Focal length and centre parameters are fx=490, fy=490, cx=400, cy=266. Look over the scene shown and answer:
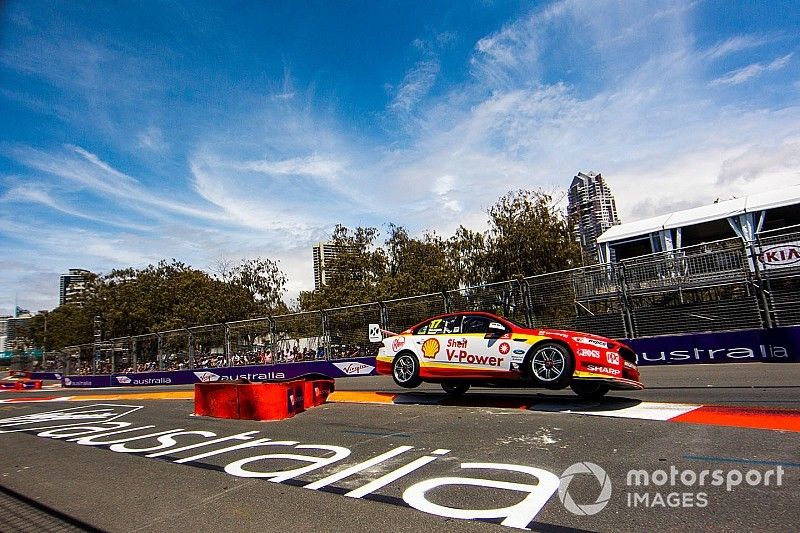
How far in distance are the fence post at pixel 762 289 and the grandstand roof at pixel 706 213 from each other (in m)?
4.28

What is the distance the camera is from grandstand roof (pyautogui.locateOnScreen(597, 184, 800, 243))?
639 inches

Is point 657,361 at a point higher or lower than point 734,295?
lower

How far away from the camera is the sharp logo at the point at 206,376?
2345 cm

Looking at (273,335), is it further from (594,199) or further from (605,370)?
(594,199)

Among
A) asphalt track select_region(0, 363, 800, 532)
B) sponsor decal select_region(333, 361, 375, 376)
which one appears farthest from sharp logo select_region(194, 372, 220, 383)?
asphalt track select_region(0, 363, 800, 532)

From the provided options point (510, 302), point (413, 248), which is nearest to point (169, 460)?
point (510, 302)

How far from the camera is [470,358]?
8.64 meters

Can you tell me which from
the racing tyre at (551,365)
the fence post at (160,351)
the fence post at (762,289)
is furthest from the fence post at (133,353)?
the fence post at (762,289)

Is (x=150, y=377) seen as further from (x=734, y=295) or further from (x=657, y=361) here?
(x=734, y=295)

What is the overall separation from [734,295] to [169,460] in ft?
46.9

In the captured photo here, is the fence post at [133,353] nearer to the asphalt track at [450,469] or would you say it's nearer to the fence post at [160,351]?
the fence post at [160,351]

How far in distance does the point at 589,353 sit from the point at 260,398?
5.81 m

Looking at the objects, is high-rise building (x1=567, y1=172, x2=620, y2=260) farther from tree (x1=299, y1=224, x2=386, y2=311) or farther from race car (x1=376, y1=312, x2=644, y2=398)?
race car (x1=376, y1=312, x2=644, y2=398)

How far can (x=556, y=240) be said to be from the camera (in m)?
29.9
